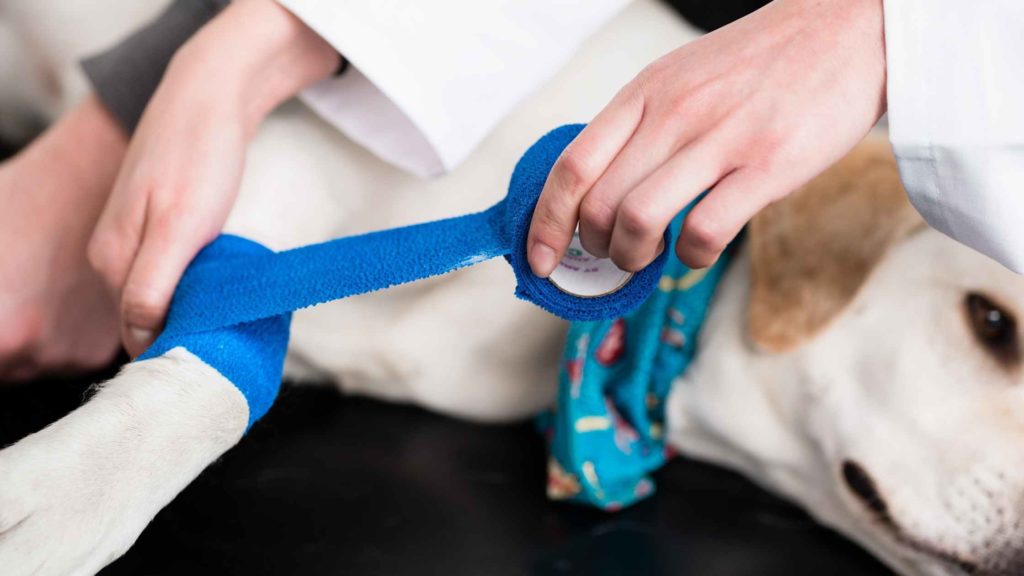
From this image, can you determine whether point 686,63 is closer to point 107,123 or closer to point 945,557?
point 945,557

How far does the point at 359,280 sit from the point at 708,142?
8.8 inches

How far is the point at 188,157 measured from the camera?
0.63 metres

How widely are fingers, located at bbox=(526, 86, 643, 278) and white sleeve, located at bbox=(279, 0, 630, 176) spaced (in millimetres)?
216

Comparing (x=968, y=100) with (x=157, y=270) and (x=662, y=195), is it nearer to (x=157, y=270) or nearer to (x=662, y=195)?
(x=662, y=195)

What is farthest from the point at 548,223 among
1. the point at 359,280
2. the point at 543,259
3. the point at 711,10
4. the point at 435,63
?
the point at 711,10

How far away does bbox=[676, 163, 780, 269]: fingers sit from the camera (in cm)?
48

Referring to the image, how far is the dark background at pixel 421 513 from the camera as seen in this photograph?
684 mm

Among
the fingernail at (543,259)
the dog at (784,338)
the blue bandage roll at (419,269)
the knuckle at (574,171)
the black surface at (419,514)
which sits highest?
the knuckle at (574,171)

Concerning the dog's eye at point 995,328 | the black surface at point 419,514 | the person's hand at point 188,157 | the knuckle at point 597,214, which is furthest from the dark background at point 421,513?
the knuckle at point 597,214

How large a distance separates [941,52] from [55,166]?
29.6 inches

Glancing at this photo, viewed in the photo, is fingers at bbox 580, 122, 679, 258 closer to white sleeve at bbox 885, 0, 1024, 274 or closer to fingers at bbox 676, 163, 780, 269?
fingers at bbox 676, 163, 780, 269

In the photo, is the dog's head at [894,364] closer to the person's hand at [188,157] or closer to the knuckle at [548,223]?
the knuckle at [548,223]

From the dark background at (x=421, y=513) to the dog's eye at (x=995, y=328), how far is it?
220 millimetres

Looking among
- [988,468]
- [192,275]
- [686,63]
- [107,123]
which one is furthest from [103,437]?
[988,468]
